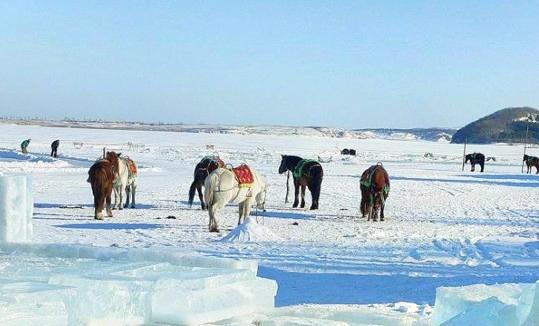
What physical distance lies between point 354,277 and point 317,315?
4701 millimetres

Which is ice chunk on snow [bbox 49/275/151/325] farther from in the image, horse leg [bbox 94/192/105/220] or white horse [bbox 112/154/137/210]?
white horse [bbox 112/154/137/210]

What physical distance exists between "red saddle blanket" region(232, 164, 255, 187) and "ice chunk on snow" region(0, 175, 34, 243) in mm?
7865

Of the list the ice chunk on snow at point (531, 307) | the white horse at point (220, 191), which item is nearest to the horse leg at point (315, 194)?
the white horse at point (220, 191)

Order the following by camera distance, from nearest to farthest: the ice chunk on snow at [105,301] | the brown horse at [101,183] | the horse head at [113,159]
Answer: the ice chunk on snow at [105,301], the brown horse at [101,183], the horse head at [113,159]

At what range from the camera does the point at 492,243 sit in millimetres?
12523

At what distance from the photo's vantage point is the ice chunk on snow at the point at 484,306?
131 inches

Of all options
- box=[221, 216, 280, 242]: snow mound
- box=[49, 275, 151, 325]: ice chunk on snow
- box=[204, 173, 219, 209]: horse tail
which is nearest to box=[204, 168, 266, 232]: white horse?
box=[204, 173, 219, 209]: horse tail

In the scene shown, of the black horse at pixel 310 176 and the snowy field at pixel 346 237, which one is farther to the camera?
the black horse at pixel 310 176

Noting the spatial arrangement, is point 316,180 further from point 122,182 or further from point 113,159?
point 113,159

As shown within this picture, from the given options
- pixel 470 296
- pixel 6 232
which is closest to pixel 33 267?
pixel 6 232

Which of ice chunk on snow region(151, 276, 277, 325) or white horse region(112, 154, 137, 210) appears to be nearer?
ice chunk on snow region(151, 276, 277, 325)

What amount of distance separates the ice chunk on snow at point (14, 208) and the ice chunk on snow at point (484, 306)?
3685 millimetres

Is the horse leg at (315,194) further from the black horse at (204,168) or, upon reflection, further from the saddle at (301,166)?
the black horse at (204,168)

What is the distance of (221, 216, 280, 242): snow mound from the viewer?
1208 cm
